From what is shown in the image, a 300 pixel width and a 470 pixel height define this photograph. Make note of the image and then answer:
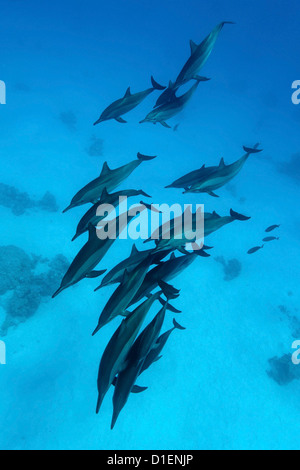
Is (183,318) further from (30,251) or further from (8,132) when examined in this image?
(8,132)

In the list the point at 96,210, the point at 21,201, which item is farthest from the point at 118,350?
the point at 21,201

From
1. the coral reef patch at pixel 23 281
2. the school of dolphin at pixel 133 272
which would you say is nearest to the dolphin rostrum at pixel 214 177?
the school of dolphin at pixel 133 272

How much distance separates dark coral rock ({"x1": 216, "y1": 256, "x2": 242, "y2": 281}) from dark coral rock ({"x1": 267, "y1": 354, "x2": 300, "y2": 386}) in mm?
4058

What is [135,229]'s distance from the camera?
13.1 m

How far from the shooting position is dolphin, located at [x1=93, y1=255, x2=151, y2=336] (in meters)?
2.04

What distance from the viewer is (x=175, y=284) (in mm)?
11633

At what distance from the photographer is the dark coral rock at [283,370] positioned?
9.25m

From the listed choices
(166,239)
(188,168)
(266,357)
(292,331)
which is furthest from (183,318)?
(188,168)

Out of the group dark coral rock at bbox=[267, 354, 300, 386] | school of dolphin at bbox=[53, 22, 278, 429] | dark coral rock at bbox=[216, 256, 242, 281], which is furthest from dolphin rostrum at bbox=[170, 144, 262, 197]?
dark coral rock at bbox=[216, 256, 242, 281]

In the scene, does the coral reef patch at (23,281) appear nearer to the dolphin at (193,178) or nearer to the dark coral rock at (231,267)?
the dark coral rock at (231,267)

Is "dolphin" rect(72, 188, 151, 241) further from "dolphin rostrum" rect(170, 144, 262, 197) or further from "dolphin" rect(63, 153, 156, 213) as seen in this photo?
"dolphin rostrum" rect(170, 144, 262, 197)

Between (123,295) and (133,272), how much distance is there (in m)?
0.20

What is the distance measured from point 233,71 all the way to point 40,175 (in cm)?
6768

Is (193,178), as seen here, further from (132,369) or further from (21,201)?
(21,201)
